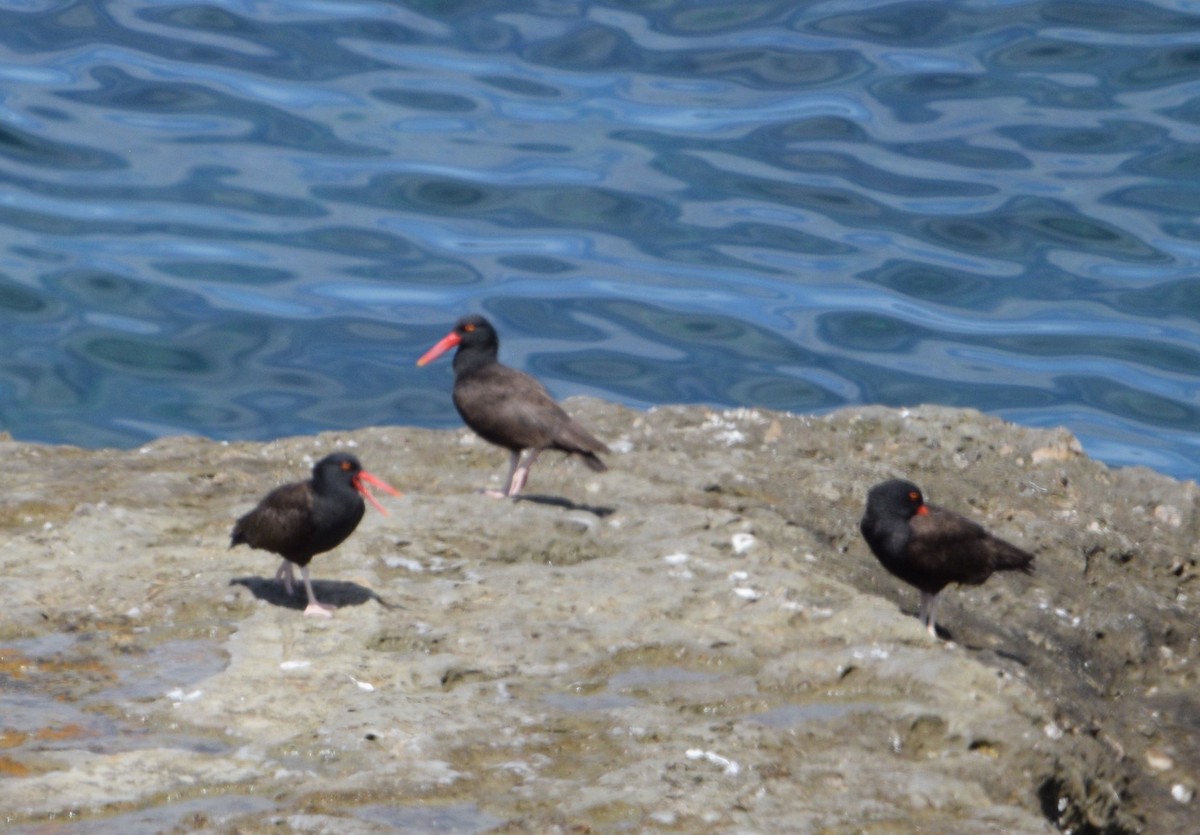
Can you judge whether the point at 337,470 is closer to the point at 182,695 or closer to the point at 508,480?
the point at 182,695

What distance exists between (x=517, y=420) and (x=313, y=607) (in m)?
2.45

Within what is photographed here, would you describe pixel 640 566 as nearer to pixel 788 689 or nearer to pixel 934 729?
pixel 788 689

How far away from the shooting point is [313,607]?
7152 mm

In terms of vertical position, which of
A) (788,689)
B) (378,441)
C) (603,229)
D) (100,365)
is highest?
(788,689)

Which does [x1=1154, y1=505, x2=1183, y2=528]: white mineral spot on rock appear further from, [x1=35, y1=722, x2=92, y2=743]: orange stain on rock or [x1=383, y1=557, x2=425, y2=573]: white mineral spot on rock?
[x1=35, y1=722, x2=92, y2=743]: orange stain on rock

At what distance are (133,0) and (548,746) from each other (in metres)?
A: 22.7

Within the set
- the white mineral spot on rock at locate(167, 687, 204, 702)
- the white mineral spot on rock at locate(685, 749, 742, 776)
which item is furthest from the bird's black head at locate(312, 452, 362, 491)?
the white mineral spot on rock at locate(685, 749, 742, 776)

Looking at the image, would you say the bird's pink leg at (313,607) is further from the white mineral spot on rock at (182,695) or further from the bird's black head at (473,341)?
the bird's black head at (473,341)

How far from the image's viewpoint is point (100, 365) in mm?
18016

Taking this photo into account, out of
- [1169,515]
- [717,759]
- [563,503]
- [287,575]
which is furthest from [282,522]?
[1169,515]

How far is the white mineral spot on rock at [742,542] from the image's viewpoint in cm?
780

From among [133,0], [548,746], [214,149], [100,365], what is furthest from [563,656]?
[133,0]

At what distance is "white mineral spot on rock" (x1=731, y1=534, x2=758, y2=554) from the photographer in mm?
7801

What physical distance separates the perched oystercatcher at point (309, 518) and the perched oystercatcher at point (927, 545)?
245cm
